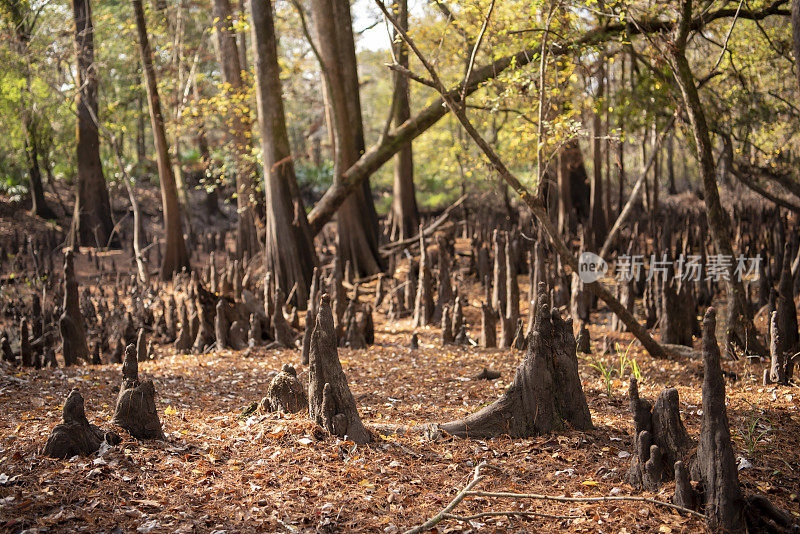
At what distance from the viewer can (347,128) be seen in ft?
32.6

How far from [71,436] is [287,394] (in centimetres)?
123

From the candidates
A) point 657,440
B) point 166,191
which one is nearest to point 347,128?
point 166,191

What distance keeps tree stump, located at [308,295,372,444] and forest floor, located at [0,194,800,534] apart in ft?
0.30

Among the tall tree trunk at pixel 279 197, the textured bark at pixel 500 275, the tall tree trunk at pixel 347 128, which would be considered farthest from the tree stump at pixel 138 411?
the tall tree trunk at pixel 347 128

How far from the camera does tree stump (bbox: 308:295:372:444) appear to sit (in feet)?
12.2

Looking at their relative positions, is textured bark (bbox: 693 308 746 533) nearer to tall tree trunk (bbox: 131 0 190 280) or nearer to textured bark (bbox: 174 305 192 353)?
textured bark (bbox: 174 305 192 353)

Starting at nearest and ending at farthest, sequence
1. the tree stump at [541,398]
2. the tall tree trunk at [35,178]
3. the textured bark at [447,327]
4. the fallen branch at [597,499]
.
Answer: the fallen branch at [597,499] → the tree stump at [541,398] → the textured bark at [447,327] → the tall tree trunk at [35,178]

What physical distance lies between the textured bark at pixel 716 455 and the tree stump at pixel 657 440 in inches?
9.8

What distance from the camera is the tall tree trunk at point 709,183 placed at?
5352mm

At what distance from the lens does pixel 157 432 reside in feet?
12.1

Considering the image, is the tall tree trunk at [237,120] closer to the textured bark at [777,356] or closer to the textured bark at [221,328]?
the textured bark at [221,328]

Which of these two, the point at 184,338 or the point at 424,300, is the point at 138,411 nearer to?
the point at 184,338

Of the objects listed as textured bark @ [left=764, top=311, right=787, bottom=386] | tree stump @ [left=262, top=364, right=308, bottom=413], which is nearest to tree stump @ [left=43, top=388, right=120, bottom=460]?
tree stump @ [left=262, top=364, right=308, bottom=413]

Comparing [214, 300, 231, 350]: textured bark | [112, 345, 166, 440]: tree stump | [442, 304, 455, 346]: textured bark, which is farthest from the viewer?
[214, 300, 231, 350]: textured bark
